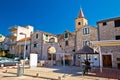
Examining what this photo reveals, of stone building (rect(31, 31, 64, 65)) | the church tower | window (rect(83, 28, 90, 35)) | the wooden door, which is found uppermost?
the church tower

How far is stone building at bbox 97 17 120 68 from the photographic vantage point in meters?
22.1

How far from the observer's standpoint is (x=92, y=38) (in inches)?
1020

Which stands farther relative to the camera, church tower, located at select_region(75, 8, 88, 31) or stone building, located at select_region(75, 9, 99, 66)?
church tower, located at select_region(75, 8, 88, 31)

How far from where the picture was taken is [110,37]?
915 inches

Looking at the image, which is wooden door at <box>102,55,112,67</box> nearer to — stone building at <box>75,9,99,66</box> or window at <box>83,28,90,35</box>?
stone building at <box>75,9,99,66</box>

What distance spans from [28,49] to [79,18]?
66.2 ft

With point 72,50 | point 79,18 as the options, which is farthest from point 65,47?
point 79,18

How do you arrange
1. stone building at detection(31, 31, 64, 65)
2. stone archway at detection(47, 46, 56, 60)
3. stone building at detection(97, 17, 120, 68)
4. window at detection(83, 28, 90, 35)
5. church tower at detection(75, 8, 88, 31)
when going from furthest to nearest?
church tower at detection(75, 8, 88, 31)
stone archway at detection(47, 46, 56, 60)
stone building at detection(31, 31, 64, 65)
window at detection(83, 28, 90, 35)
stone building at detection(97, 17, 120, 68)

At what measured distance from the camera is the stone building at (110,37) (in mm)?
22094

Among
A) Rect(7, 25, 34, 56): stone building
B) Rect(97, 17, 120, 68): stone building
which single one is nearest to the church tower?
Rect(7, 25, 34, 56): stone building

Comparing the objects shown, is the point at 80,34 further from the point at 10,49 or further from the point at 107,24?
the point at 10,49

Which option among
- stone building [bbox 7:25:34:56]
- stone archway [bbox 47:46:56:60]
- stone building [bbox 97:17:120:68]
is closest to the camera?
stone building [bbox 97:17:120:68]

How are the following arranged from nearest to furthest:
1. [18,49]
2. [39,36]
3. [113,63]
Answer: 1. [113,63]
2. [39,36]
3. [18,49]

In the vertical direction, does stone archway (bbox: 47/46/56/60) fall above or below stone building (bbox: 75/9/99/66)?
below
